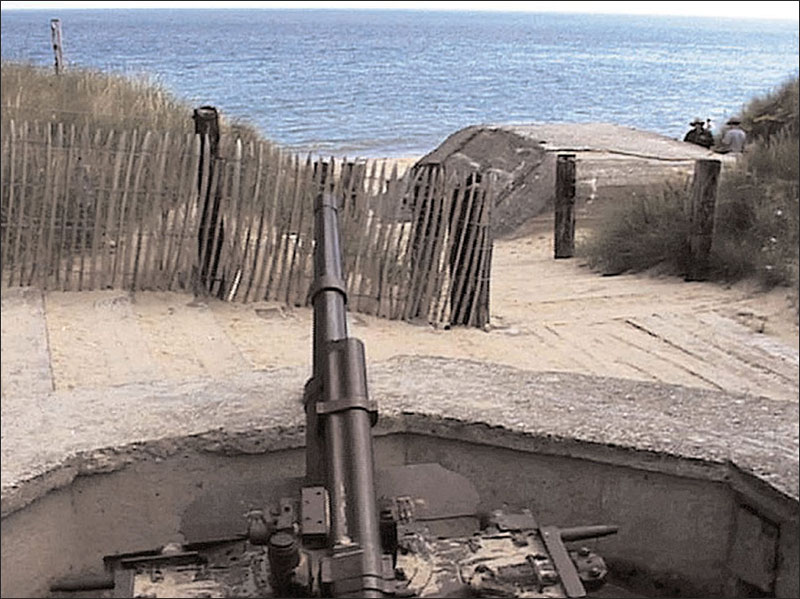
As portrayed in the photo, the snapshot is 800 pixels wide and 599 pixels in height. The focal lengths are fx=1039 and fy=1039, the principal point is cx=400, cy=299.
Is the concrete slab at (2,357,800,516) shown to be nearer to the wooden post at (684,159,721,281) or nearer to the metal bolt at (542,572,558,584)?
the metal bolt at (542,572,558,584)

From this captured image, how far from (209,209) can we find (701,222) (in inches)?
98.7

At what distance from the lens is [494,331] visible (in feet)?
14.9

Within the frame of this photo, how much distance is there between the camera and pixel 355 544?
1.15 meters

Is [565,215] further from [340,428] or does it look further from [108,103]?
[340,428]

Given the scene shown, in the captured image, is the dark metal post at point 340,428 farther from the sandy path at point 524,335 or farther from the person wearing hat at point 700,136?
the person wearing hat at point 700,136

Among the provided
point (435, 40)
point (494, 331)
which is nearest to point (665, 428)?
point (494, 331)

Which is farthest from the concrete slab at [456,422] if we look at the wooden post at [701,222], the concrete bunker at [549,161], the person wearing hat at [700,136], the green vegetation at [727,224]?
the person wearing hat at [700,136]

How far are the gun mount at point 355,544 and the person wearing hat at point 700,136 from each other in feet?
30.0

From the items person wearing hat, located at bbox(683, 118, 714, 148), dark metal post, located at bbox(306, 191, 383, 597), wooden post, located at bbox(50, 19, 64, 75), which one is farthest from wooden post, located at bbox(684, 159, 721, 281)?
person wearing hat, located at bbox(683, 118, 714, 148)

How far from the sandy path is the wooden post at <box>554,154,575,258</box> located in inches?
44.7

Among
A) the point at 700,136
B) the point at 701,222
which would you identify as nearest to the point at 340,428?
the point at 701,222

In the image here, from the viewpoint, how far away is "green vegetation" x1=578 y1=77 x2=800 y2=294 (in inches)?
196

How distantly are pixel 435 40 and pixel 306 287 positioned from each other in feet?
186

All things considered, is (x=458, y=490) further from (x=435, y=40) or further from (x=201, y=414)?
(x=435, y=40)
